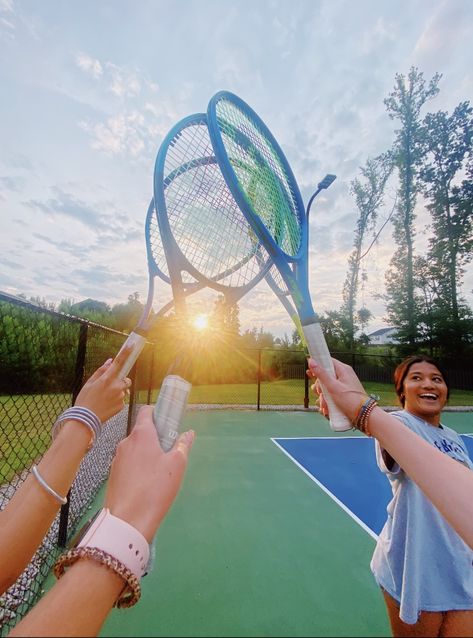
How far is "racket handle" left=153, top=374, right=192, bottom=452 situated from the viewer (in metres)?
0.80

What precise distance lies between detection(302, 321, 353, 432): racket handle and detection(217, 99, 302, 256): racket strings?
1.83 feet

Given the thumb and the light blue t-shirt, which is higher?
the thumb

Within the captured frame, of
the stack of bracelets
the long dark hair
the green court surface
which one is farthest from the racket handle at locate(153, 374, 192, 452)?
the green court surface

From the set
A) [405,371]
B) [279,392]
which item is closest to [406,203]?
[279,392]

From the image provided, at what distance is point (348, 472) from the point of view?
506 cm

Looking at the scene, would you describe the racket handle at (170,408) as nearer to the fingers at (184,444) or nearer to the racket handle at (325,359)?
the fingers at (184,444)

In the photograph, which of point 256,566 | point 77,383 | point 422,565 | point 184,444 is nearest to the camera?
point 184,444

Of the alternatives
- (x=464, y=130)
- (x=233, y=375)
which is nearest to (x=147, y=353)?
(x=233, y=375)

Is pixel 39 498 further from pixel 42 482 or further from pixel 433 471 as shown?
pixel 433 471

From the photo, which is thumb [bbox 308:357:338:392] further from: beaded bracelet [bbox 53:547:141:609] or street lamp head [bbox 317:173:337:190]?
street lamp head [bbox 317:173:337:190]

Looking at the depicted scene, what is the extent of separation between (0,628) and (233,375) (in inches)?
710

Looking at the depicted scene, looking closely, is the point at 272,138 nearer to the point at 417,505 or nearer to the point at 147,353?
the point at 417,505

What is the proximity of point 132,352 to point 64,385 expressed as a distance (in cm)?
1140

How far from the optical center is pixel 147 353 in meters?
7.99
